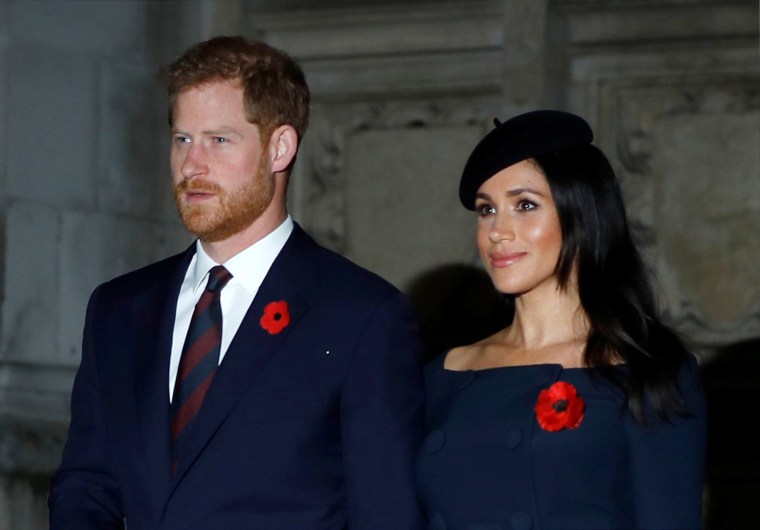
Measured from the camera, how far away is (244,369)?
3.88 meters

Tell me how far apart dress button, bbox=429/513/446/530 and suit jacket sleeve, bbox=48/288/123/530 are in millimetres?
729

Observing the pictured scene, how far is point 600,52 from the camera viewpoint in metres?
6.34

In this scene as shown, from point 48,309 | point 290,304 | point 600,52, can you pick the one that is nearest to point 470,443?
point 290,304

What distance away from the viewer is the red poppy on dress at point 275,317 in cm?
392

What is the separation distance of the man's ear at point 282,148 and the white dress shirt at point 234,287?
0.14 metres

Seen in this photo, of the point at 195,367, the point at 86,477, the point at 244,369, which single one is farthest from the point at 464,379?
the point at 86,477

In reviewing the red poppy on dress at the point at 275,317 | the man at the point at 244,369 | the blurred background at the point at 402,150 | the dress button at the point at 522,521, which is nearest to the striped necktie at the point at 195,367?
the man at the point at 244,369

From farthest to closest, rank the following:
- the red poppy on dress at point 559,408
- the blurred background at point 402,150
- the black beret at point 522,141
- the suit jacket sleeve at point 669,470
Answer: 1. the blurred background at point 402,150
2. the black beret at point 522,141
3. the red poppy on dress at point 559,408
4. the suit jacket sleeve at point 669,470

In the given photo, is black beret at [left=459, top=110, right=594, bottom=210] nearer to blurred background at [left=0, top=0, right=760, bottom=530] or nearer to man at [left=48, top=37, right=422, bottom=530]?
man at [left=48, top=37, right=422, bottom=530]

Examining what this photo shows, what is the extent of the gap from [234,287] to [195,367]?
23cm

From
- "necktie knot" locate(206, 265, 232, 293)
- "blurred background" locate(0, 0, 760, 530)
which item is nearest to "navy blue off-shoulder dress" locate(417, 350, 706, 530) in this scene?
"necktie knot" locate(206, 265, 232, 293)

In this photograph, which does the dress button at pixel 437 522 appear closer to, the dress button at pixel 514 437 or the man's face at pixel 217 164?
the dress button at pixel 514 437

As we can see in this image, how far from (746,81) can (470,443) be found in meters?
2.75

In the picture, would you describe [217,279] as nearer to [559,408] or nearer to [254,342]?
[254,342]
